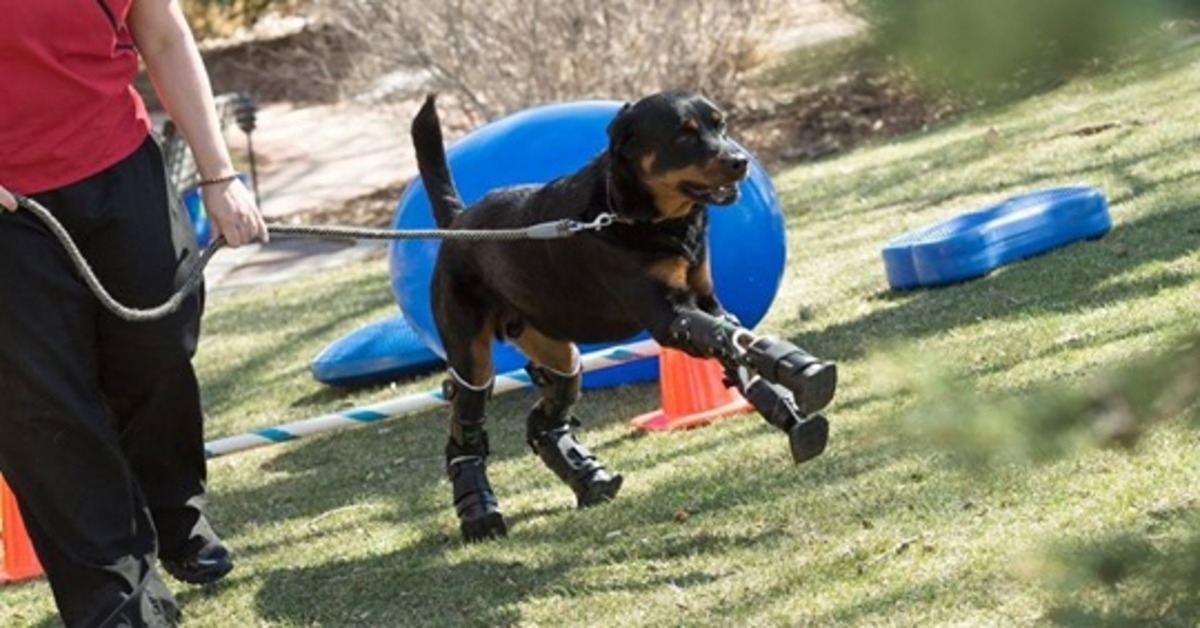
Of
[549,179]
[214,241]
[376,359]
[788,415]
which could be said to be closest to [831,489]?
[788,415]

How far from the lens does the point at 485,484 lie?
5.61 meters

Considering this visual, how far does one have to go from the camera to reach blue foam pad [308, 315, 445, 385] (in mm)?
8531

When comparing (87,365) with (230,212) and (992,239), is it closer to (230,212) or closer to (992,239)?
(230,212)

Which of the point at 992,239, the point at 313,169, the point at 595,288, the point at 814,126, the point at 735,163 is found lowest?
the point at 313,169

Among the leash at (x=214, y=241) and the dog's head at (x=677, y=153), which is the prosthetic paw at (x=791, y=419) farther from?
the leash at (x=214, y=241)

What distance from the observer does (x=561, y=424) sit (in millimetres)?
5789

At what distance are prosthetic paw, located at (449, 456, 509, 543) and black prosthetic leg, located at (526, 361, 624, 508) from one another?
0.73 ft

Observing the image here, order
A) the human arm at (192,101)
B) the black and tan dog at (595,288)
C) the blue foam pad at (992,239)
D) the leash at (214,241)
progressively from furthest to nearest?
1. the blue foam pad at (992,239)
2. the black and tan dog at (595,288)
3. the human arm at (192,101)
4. the leash at (214,241)

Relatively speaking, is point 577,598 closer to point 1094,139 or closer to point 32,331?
point 32,331

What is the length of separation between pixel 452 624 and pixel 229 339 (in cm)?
629

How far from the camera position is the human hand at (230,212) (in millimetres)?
4566

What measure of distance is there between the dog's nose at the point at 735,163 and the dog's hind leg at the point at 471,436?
0.95 m

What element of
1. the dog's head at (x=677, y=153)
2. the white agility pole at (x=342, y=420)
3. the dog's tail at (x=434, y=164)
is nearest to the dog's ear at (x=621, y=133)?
the dog's head at (x=677, y=153)

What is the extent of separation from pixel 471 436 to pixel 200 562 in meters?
0.88
